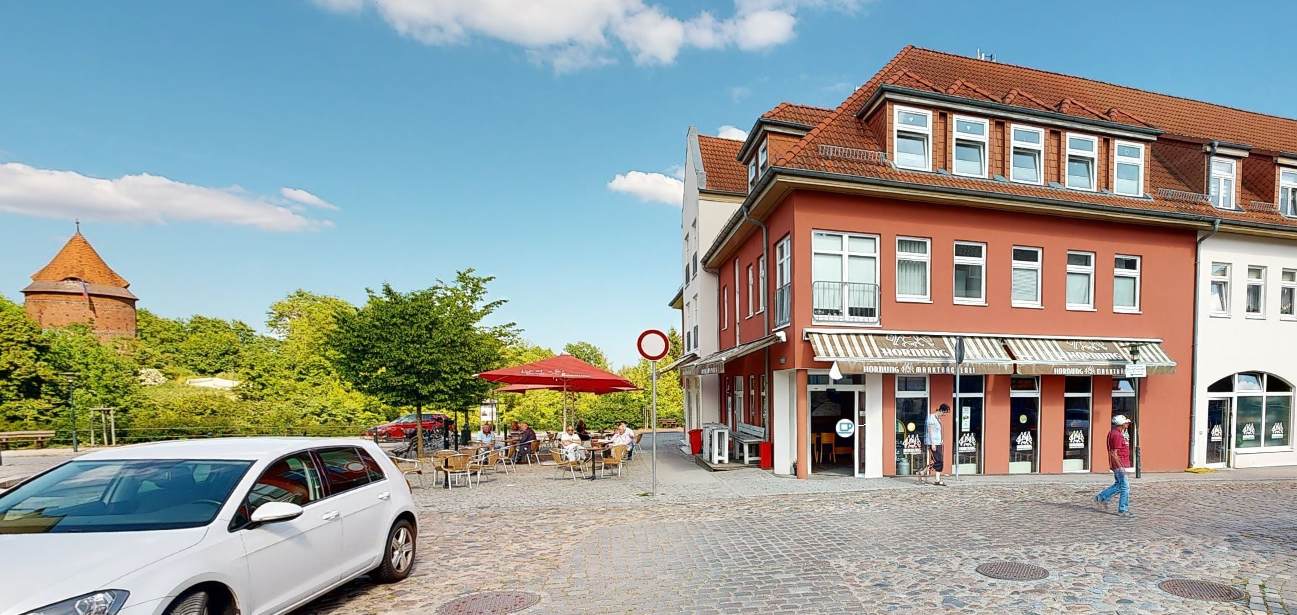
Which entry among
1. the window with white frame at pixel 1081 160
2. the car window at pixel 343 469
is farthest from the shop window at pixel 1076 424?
the car window at pixel 343 469

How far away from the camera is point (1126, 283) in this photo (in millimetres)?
15320

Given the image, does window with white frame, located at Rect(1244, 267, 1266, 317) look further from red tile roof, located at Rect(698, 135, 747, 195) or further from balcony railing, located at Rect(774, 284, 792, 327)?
red tile roof, located at Rect(698, 135, 747, 195)

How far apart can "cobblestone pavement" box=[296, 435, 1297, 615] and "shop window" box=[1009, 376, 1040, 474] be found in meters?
2.00

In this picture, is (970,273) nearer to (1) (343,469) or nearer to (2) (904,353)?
(2) (904,353)

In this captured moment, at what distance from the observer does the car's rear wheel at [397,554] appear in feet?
20.0

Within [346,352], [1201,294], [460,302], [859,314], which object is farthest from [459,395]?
[1201,294]

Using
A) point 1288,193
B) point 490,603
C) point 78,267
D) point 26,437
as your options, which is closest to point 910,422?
point 490,603

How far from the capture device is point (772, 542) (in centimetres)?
783

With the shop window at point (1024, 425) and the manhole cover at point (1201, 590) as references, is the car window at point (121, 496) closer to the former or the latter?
the manhole cover at point (1201, 590)

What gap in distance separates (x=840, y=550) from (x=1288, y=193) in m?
19.6

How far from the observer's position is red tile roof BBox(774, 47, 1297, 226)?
46.0 feet

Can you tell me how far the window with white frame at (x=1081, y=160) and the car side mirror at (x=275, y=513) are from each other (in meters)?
17.2

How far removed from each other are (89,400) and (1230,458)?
4271 cm

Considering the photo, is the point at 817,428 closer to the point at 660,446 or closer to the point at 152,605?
the point at 660,446
